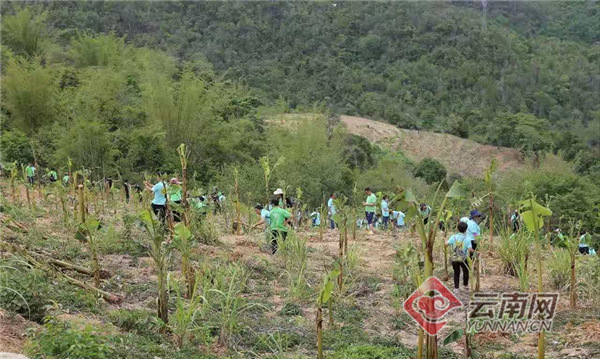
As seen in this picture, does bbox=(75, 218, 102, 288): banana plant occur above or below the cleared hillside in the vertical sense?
above

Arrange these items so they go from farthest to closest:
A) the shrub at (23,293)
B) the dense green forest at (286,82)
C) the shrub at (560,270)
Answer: the dense green forest at (286,82) → the shrub at (560,270) → the shrub at (23,293)

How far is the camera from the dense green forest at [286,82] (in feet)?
75.6

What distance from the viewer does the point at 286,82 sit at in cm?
4828

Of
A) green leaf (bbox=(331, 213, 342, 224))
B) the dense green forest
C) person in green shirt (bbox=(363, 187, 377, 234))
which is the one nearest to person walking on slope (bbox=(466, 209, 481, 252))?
green leaf (bbox=(331, 213, 342, 224))

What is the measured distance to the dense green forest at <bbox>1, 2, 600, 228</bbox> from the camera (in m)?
23.0

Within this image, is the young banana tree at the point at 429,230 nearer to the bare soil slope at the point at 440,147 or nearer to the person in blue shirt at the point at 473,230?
the person in blue shirt at the point at 473,230

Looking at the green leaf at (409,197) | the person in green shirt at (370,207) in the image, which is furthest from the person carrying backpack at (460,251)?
the person in green shirt at (370,207)

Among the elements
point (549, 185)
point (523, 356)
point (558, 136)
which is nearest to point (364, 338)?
point (523, 356)

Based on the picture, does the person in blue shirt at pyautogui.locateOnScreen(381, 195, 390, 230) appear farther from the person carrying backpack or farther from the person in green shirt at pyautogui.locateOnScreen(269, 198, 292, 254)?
the person carrying backpack

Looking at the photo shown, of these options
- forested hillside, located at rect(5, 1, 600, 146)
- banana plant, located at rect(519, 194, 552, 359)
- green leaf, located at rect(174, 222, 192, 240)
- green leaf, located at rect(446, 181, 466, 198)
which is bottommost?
forested hillside, located at rect(5, 1, 600, 146)

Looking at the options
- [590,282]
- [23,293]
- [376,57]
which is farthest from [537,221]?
[376,57]

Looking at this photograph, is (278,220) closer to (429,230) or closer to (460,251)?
(460,251)

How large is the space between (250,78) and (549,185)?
2974 cm

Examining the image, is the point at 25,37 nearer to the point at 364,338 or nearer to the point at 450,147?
the point at 450,147
